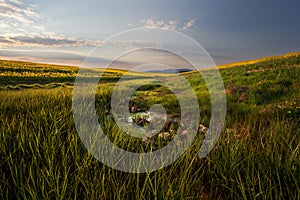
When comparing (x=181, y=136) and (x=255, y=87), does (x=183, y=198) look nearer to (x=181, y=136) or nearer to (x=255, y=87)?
(x=181, y=136)

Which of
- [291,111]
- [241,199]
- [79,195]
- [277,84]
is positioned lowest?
[79,195]

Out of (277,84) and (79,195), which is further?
(277,84)

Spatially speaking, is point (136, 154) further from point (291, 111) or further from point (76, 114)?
point (291, 111)

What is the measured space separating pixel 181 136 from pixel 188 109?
384cm

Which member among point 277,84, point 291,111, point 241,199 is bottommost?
point 241,199

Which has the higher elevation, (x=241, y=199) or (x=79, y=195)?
(x=241, y=199)

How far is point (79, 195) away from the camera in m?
2.06

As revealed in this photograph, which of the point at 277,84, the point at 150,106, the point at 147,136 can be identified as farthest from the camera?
the point at 277,84

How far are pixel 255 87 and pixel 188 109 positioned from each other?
4.09m

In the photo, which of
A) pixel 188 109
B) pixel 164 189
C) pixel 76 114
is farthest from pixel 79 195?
pixel 188 109

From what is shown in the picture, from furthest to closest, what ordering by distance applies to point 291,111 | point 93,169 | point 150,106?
point 150,106 < point 291,111 < point 93,169

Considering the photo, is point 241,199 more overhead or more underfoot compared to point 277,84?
more underfoot

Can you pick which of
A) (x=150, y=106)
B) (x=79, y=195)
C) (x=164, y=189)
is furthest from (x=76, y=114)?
(x=150, y=106)

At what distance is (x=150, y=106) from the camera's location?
9.08 meters
